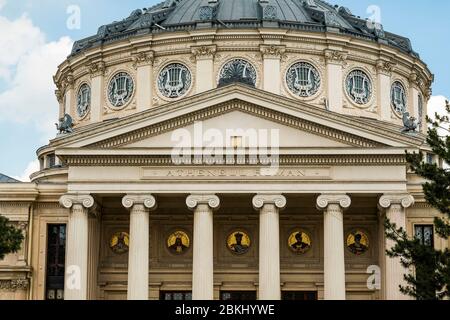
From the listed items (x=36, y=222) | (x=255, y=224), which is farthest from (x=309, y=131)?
(x=36, y=222)

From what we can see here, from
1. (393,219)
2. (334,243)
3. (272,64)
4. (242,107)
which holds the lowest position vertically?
(334,243)

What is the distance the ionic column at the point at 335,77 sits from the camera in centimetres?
6112

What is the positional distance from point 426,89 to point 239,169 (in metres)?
25.4

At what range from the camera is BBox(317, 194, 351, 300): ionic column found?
1880 inches

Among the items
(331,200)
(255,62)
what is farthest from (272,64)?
(331,200)

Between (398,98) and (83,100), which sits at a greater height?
(83,100)

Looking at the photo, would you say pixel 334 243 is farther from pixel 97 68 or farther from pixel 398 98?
pixel 97 68

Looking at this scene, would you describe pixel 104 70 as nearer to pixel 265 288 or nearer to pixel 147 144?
pixel 147 144

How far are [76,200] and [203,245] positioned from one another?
674 centimetres

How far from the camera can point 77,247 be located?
159ft

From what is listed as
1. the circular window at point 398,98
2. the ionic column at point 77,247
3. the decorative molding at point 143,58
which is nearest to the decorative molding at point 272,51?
the decorative molding at point 143,58

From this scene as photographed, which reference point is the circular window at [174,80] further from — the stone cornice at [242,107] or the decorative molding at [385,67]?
the stone cornice at [242,107]

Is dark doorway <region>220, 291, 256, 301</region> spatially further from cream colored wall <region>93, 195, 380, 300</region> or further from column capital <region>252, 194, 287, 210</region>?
column capital <region>252, 194, 287, 210</region>

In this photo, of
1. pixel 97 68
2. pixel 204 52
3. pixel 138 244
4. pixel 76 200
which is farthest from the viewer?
pixel 97 68
